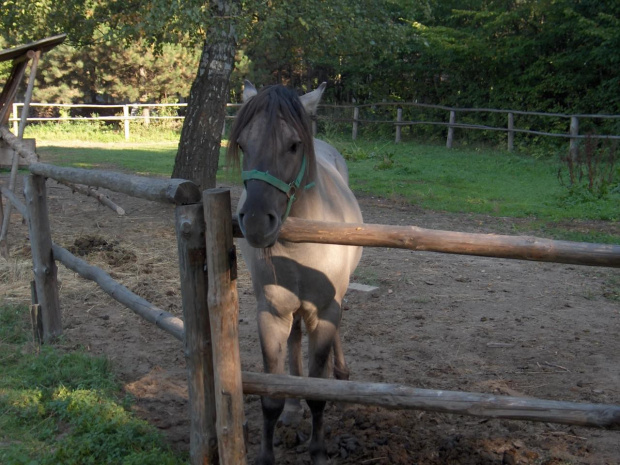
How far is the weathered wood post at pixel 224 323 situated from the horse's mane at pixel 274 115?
30 centimetres

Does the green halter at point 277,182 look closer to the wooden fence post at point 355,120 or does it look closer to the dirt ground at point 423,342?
the dirt ground at point 423,342

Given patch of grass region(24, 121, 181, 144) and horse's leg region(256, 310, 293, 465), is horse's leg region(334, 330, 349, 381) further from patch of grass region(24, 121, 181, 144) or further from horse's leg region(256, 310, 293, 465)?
patch of grass region(24, 121, 181, 144)

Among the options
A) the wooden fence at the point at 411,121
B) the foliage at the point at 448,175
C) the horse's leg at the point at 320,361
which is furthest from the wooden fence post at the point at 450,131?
the horse's leg at the point at 320,361

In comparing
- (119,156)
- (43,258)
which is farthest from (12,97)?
(119,156)

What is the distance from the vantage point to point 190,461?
301 cm


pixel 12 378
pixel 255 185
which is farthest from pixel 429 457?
pixel 12 378

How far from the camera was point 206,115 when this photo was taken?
861 centimetres

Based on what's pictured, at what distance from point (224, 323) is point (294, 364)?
1.03 meters

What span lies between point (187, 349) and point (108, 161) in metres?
13.4

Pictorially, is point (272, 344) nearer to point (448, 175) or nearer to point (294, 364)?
point (294, 364)

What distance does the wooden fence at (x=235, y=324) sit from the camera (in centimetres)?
232

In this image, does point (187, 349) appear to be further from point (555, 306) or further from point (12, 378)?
point (555, 306)

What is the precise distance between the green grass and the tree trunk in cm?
466

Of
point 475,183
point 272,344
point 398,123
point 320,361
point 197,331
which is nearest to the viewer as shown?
point 197,331
